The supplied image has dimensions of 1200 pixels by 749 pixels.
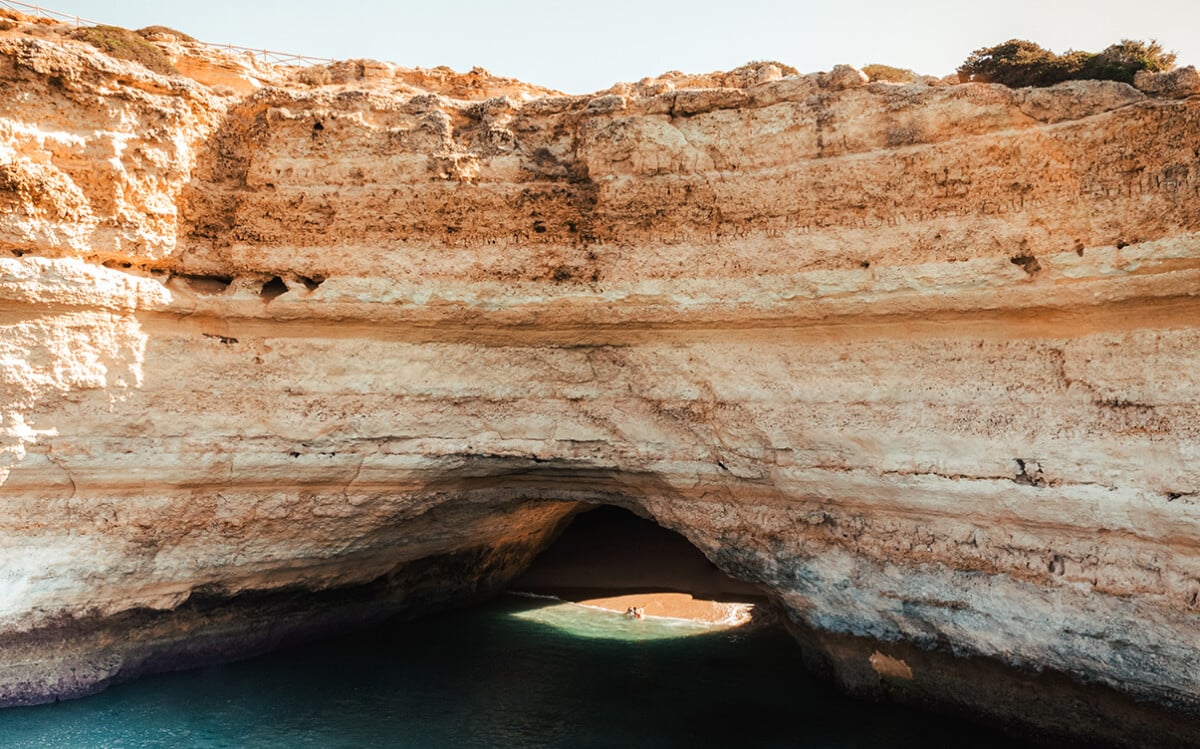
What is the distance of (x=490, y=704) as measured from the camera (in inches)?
321

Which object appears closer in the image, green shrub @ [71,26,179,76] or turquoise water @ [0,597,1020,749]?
turquoise water @ [0,597,1020,749]

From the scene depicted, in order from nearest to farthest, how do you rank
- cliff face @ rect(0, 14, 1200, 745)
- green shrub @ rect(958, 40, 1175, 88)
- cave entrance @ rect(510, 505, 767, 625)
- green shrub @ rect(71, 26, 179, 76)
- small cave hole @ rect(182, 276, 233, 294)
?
cliff face @ rect(0, 14, 1200, 745) → green shrub @ rect(958, 40, 1175, 88) → small cave hole @ rect(182, 276, 233, 294) → green shrub @ rect(71, 26, 179, 76) → cave entrance @ rect(510, 505, 767, 625)

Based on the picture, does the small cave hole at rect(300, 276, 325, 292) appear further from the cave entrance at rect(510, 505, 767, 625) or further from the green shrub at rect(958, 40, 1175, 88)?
the cave entrance at rect(510, 505, 767, 625)

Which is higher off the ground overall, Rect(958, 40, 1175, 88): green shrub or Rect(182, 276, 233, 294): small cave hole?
Rect(958, 40, 1175, 88): green shrub

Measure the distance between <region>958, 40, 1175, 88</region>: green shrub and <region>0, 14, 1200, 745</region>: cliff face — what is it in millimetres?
1169

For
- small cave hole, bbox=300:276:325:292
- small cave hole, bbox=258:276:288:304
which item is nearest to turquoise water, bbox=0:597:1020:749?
small cave hole, bbox=258:276:288:304

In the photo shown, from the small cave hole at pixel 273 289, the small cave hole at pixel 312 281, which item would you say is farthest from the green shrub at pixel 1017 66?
the small cave hole at pixel 273 289

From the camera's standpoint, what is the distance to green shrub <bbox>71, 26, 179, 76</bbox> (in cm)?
773

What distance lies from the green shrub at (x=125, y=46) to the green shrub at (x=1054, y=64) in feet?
26.2

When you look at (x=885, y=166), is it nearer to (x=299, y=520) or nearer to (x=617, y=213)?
(x=617, y=213)

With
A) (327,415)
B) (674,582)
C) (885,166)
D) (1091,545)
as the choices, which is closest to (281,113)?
(327,415)

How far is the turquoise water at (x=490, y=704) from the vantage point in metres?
7.11

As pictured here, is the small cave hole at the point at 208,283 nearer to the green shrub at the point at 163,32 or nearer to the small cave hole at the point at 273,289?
the small cave hole at the point at 273,289

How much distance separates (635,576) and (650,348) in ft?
24.3
